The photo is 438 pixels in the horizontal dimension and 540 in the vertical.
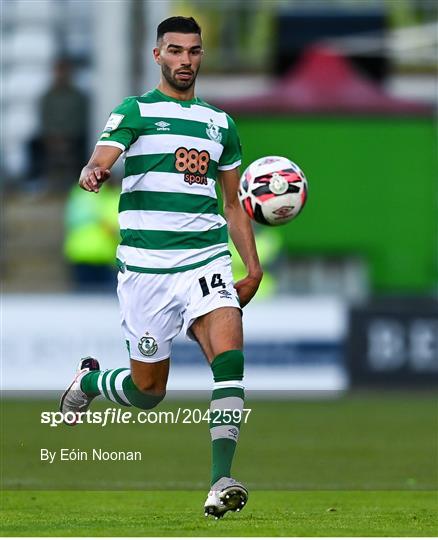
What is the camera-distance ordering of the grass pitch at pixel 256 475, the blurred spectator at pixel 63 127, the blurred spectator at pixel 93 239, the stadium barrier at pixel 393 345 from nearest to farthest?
the grass pitch at pixel 256 475
the stadium barrier at pixel 393 345
the blurred spectator at pixel 93 239
the blurred spectator at pixel 63 127

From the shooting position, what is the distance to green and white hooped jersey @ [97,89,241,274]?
7.98 m

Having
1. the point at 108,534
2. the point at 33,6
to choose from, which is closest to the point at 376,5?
the point at 33,6

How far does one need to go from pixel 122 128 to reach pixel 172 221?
534 mm

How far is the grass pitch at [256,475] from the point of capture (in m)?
7.36

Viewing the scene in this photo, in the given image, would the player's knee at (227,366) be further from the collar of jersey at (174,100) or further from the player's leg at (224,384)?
the collar of jersey at (174,100)

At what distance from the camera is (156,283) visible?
8.06 meters

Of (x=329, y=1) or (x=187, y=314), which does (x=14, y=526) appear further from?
(x=329, y=1)

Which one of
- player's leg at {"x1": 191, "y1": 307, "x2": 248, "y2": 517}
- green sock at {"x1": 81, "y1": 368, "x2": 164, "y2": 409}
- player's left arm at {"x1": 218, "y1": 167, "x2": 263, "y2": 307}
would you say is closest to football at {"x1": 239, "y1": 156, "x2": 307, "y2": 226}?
player's left arm at {"x1": 218, "y1": 167, "x2": 263, "y2": 307}

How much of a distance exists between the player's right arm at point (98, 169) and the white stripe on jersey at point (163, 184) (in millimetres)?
303

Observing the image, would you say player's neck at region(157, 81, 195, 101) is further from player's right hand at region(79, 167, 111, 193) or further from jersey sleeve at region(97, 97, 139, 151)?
player's right hand at region(79, 167, 111, 193)

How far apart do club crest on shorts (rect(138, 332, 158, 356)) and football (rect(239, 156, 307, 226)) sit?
2.80ft

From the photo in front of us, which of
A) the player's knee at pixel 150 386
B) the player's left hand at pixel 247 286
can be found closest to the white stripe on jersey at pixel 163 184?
the player's left hand at pixel 247 286

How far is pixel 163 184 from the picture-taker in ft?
26.2

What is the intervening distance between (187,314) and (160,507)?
1101 mm
